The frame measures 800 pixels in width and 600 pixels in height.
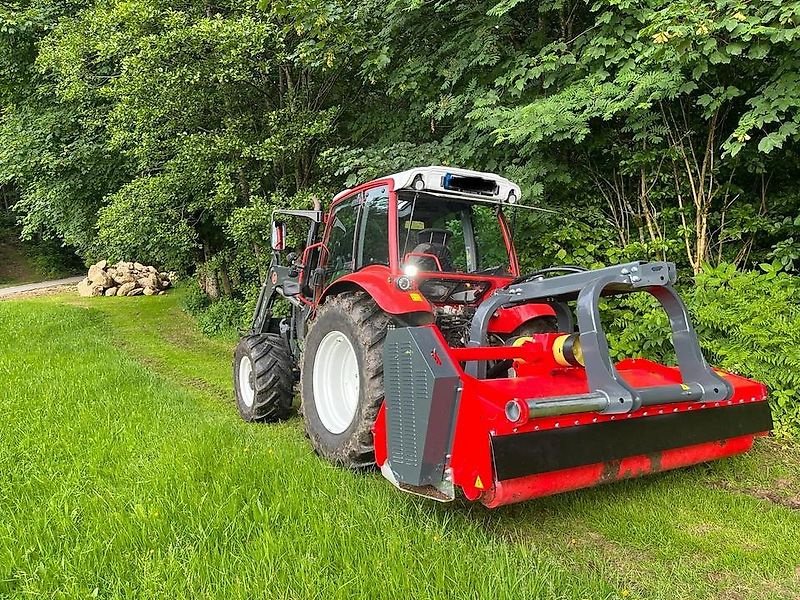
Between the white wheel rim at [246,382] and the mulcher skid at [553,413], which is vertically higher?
the mulcher skid at [553,413]

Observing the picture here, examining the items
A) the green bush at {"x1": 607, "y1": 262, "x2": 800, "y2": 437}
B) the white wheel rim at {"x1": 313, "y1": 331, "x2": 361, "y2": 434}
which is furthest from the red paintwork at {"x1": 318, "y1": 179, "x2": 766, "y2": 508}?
the green bush at {"x1": 607, "y1": 262, "x2": 800, "y2": 437}

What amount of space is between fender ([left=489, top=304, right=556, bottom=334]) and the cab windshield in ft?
1.61

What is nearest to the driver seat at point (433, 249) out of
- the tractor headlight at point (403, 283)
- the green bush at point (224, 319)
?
the tractor headlight at point (403, 283)

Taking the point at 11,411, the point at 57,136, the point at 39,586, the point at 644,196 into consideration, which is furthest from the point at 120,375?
the point at 57,136

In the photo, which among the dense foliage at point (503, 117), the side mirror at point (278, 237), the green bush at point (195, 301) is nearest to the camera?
the dense foliage at point (503, 117)

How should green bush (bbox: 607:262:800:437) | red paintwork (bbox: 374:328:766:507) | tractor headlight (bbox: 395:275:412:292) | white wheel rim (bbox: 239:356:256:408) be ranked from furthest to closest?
white wheel rim (bbox: 239:356:256:408), green bush (bbox: 607:262:800:437), tractor headlight (bbox: 395:275:412:292), red paintwork (bbox: 374:328:766:507)

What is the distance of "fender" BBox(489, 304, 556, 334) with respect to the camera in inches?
149

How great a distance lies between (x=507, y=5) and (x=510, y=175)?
4.95ft

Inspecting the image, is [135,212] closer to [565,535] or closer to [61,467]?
[61,467]

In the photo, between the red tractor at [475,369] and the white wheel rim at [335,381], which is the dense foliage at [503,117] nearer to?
the red tractor at [475,369]

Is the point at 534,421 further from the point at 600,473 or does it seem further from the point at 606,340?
the point at 606,340

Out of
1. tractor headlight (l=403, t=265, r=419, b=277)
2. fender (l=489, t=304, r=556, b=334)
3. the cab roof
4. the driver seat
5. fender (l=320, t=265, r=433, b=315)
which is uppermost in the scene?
the cab roof

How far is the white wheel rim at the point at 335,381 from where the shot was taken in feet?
12.7

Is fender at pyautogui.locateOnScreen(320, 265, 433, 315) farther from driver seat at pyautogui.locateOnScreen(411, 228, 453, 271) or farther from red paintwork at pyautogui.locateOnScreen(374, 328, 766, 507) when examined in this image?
red paintwork at pyautogui.locateOnScreen(374, 328, 766, 507)
